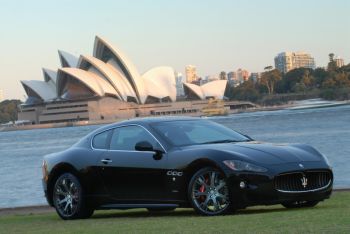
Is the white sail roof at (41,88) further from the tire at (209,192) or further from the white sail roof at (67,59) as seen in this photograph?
the tire at (209,192)

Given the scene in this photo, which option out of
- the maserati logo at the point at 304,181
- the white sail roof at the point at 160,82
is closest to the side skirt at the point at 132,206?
the maserati logo at the point at 304,181

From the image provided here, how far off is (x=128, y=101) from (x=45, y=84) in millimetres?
15899

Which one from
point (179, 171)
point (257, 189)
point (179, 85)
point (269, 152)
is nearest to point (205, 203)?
point (179, 171)

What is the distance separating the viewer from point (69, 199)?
1103 cm

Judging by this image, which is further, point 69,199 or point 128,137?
point 69,199

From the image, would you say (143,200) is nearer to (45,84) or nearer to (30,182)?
(30,182)

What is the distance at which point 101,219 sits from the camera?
10.7 m

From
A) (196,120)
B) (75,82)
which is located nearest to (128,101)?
(75,82)

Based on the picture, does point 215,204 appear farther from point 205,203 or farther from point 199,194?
point 199,194

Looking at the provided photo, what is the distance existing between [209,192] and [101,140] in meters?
2.07

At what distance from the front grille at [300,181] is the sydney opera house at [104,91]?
409ft

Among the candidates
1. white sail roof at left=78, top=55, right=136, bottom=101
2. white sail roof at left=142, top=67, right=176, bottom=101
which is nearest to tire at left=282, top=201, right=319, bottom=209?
white sail roof at left=78, top=55, right=136, bottom=101

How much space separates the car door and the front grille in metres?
1.45

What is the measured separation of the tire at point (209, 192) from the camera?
9523 mm
